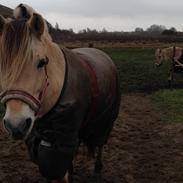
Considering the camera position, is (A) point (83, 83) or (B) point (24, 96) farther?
(A) point (83, 83)

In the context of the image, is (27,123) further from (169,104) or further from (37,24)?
(169,104)

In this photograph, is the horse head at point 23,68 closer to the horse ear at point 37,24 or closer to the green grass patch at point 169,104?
the horse ear at point 37,24

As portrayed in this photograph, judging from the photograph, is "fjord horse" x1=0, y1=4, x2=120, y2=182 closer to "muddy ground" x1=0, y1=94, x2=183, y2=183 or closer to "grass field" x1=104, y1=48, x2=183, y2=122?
"muddy ground" x1=0, y1=94, x2=183, y2=183

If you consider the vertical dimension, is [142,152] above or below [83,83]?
below

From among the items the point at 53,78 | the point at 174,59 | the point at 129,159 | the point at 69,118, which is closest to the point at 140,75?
the point at 174,59

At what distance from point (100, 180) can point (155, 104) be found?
605 cm

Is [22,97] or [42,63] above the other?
[42,63]

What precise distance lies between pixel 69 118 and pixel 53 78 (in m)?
0.45

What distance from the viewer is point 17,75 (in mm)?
3049

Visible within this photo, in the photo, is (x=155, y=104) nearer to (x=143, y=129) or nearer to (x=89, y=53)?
(x=143, y=129)

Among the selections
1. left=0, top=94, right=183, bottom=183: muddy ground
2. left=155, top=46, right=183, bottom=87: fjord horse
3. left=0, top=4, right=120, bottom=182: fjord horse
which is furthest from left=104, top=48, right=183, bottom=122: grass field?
left=0, top=4, right=120, bottom=182: fjord horse

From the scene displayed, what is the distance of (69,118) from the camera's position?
373cm

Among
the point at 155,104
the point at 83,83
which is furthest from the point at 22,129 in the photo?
the point at 155,104

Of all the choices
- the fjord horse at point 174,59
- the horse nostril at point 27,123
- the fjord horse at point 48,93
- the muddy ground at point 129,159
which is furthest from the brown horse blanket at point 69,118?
the fjord horse at point 174,59
